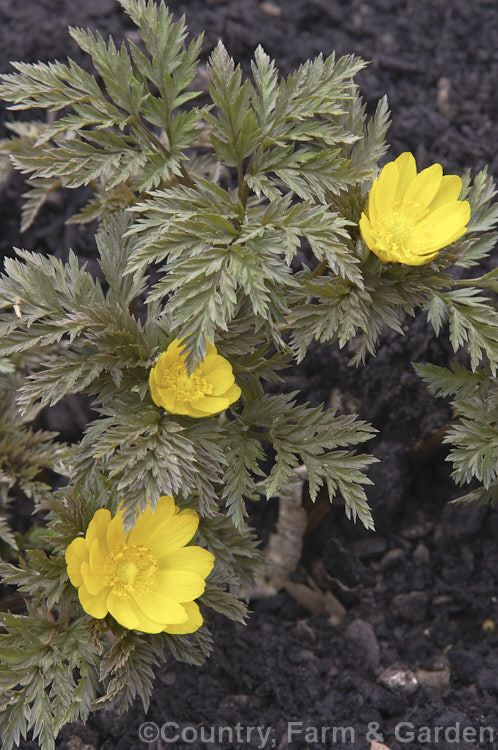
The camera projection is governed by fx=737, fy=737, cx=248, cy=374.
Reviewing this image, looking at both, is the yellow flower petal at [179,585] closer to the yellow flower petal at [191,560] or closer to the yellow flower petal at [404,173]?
the yellow flower petal at [191,560]

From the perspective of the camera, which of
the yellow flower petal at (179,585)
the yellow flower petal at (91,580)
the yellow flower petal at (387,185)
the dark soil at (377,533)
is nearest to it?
the yellow flower petal at (91,580)

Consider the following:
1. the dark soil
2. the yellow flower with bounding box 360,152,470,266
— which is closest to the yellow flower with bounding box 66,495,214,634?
the dark soil

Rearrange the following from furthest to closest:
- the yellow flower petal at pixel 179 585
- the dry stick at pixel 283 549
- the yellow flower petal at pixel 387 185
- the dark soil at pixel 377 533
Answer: the dry stick at pixel 283 549 → the dark soil at pixel 377 533 → the yellow flower petal at pixel 387 185 → the yellow flower petal at pixel 179 585

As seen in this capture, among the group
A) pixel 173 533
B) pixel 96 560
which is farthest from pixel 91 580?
pixel 173 533

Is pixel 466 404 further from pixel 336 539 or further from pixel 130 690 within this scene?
pixel 130 690

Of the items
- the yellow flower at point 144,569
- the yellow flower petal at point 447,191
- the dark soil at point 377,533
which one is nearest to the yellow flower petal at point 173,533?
the yellow flower at point 144,569

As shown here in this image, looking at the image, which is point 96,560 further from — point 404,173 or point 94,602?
point 404,173

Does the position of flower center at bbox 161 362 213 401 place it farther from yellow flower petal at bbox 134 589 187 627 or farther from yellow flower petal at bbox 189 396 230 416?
yellow flower petal at bbox 134 589 187 627
